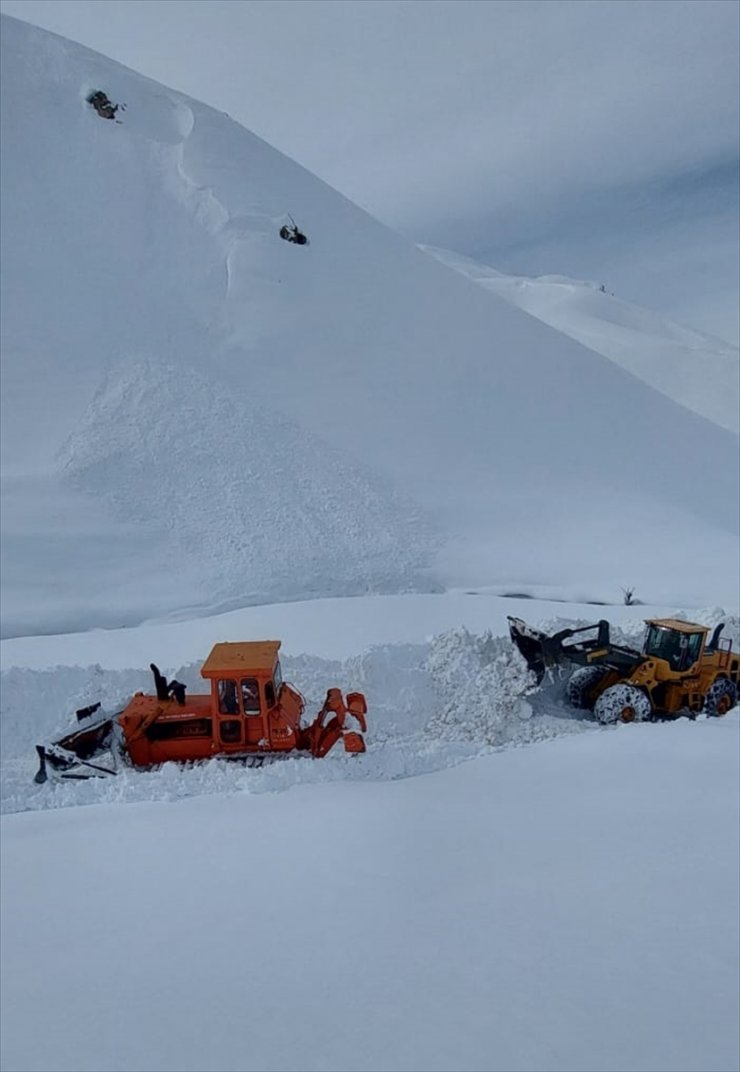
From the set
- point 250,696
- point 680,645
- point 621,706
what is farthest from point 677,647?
point 250,696

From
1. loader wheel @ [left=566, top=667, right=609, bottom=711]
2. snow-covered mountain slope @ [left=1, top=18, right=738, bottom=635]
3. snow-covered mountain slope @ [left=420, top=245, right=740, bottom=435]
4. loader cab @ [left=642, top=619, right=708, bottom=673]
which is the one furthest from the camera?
snow-covered mountain slope @ [left=420, top=245, right=740, bottom=435]

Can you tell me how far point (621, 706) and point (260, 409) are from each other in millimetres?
13549

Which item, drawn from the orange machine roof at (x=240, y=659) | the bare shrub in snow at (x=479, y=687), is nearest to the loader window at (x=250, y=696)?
the orange machine roof at (x=240, y=659)

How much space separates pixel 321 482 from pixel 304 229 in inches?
504

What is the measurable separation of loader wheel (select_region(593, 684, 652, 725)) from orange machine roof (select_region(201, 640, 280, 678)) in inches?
125

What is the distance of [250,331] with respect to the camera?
73.4 feet

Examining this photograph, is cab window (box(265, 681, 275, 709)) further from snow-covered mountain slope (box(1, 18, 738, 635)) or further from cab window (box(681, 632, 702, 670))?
snow-covered mountain slope (box(1, 18, 738, 635))

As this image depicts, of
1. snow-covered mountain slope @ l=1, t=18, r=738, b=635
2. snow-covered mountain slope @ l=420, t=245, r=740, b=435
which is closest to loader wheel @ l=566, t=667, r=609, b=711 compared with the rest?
snow-covered mountain slope @ l=1, t=18, r=738, b=635

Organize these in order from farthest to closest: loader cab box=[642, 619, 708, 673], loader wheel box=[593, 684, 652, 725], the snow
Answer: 1. loader cab box=[642, 619, 708, 673]
2. loader wheel box=[593, 684, 652, 725]
3. the snow

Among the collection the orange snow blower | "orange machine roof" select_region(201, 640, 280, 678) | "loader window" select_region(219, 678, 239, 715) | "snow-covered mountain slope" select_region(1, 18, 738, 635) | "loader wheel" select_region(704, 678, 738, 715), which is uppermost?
"snow-covered mountain slope" select_region(1, 18, 738, 635)

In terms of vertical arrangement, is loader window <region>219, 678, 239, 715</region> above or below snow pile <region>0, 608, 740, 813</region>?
above

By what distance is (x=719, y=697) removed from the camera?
317 inches

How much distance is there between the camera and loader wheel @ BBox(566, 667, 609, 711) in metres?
8.14

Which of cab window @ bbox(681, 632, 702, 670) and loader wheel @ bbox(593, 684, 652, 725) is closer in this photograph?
loader wheel @ bbox(593, 684, 652, 725)
